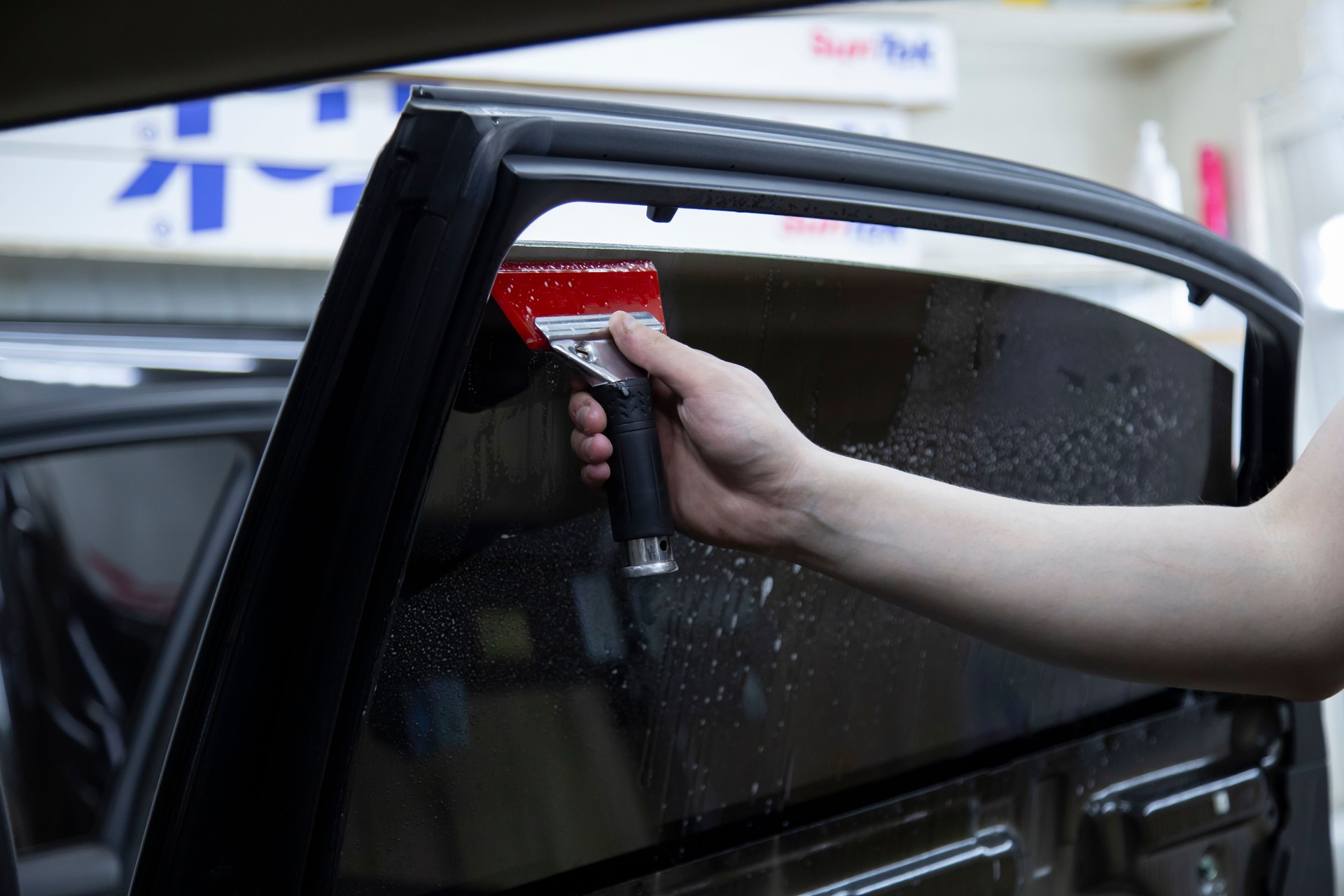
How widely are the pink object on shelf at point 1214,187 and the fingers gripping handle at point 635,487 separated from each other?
248 cm

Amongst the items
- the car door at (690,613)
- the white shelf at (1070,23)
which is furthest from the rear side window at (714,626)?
the white shelf at (1070,23)

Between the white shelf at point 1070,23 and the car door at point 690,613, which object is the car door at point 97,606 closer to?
the car door at point 690,613

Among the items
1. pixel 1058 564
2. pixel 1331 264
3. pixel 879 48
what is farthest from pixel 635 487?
pixel 1331 264

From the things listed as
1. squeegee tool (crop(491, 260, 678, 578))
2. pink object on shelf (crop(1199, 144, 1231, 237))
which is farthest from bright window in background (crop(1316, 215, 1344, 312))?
squeegee tool (crop(491, 260, 678, 578))

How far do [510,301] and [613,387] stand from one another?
0.07 m

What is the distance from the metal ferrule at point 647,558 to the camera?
516 mm

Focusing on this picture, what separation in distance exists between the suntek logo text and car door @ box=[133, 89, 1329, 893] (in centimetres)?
160

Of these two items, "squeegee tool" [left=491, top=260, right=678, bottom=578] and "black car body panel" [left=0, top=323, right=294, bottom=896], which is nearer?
"squeegee tool" [left=491, top=260, right=678, bottom=578]

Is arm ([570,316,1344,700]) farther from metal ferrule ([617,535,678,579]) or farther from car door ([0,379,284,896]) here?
car door ([0,379,284,896])

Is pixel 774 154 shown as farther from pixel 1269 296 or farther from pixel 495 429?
pixel 1269 296

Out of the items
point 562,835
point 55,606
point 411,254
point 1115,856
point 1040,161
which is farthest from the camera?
point 1040,161

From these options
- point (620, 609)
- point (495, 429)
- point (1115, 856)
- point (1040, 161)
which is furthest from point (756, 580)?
point (1040, 161)

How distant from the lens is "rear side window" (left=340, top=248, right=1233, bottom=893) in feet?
1.65

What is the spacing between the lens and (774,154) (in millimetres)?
519
